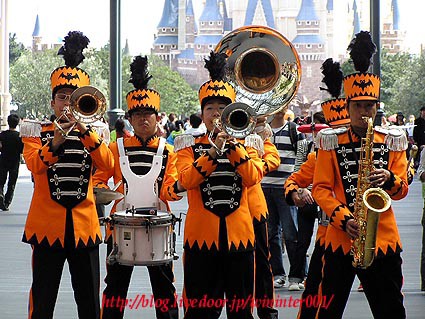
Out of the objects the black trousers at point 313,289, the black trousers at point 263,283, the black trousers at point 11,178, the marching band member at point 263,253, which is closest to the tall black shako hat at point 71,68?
the marching band member at point 263,253

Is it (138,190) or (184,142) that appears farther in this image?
(138,190)

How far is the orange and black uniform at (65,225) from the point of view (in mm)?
6641

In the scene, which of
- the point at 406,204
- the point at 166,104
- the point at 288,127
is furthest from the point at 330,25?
the point at 288,127

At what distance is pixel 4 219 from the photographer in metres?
18.0

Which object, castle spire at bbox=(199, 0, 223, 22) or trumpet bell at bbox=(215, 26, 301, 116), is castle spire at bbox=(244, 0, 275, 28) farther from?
trumpet bell at bbox=(215, 26, 301, 116)

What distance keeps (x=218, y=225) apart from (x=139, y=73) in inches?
64.8

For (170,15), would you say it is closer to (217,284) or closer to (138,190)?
(138,190)

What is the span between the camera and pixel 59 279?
668 cm

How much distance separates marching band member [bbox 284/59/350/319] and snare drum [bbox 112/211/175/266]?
0.94 metres

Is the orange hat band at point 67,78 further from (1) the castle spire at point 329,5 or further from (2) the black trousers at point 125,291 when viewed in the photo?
(1) the castle spire at point 329,5

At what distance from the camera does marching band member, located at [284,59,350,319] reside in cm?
728

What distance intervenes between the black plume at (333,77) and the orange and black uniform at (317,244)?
19.8 inches

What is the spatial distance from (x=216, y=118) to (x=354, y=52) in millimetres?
1017

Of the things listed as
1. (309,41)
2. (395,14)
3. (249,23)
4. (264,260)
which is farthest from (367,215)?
(395,14)
